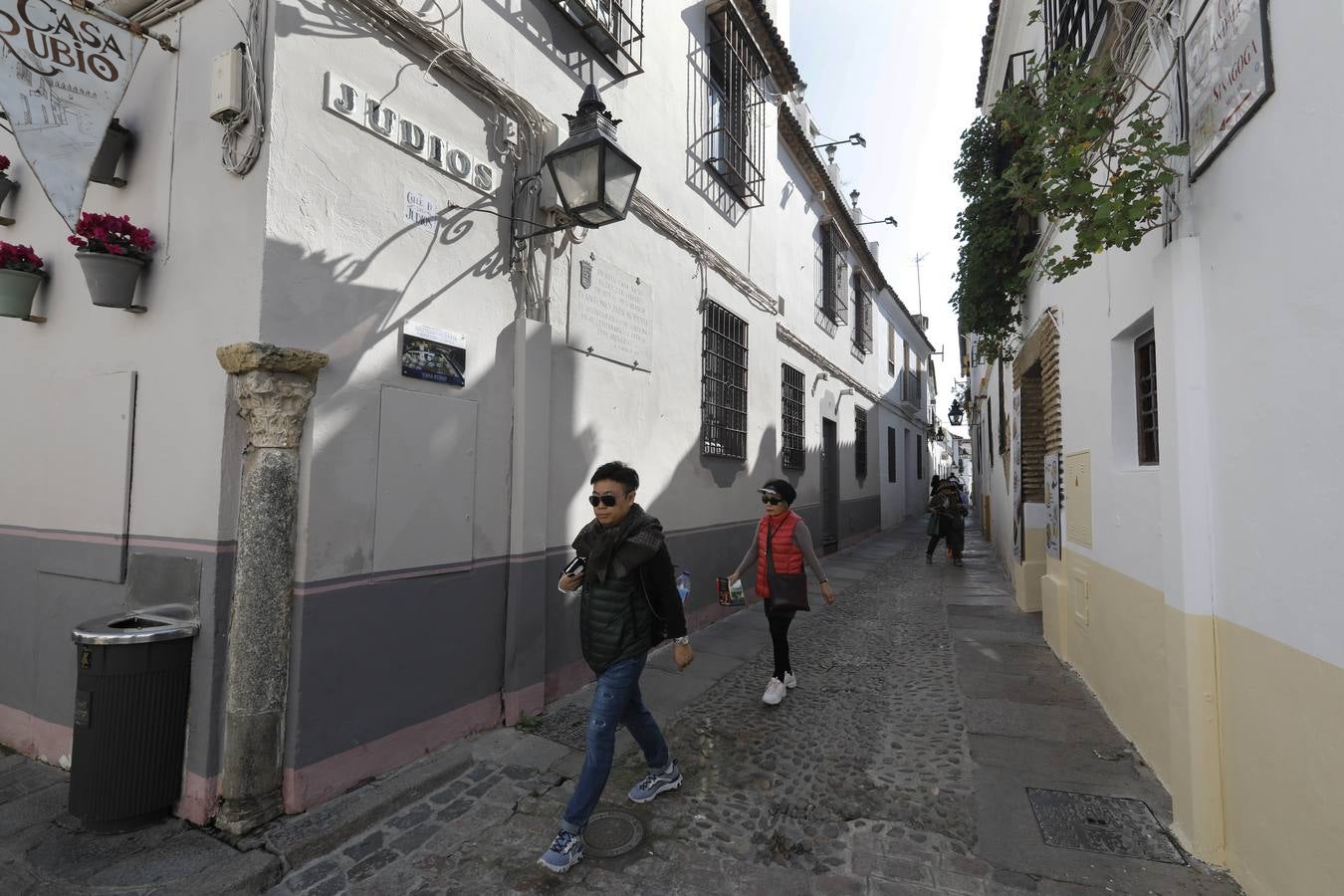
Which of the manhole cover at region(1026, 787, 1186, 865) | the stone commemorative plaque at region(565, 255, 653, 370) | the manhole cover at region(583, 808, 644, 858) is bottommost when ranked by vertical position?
the manhole cover at region(583, 808, 644, 858)

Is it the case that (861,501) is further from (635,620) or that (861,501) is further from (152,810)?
(152,810)

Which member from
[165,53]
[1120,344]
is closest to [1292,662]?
[1120,344]

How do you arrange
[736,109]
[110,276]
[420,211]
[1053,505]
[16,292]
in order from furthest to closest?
[736,109]
[1053,505]
[420,211]
[16,292]
[110,276]

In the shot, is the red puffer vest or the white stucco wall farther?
the red puffer vest

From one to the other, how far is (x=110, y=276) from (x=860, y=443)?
14660mm

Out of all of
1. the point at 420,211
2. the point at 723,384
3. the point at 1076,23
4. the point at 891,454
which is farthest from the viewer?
the point at 891,454

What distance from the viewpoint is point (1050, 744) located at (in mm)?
4078

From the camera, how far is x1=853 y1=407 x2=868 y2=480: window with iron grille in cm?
1535

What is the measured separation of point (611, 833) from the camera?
3.14 meters

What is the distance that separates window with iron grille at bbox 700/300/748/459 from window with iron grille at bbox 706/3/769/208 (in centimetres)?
173

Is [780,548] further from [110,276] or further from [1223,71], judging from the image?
[110,276]

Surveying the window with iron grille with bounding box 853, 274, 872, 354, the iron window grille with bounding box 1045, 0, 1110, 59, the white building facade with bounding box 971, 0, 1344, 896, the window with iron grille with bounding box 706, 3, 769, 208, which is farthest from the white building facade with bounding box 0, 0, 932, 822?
the window with iron grille with bounding box 853, 274, 872, 354

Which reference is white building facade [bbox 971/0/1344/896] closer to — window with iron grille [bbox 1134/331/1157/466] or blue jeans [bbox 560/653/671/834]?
window with iron grille [bbox 1134/331/1157/466]

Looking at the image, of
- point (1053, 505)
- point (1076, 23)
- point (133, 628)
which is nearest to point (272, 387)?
point (133, 628)
